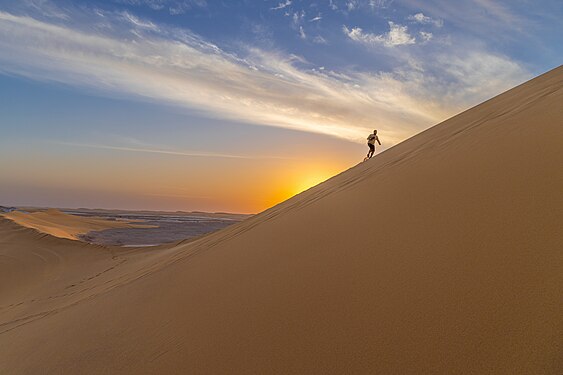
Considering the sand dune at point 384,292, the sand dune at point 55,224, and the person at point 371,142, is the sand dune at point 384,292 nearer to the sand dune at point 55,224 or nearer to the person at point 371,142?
the person at point 371,142

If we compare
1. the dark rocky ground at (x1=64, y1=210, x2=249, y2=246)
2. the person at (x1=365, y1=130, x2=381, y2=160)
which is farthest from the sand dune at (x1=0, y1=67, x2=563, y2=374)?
the dark rocky ground at (x1=64, y1=210, x2=249, y2=246)

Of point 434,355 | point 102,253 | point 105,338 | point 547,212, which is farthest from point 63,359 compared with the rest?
point 102,253

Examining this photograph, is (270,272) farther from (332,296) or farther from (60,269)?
(60,269)

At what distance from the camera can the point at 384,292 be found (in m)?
1.98

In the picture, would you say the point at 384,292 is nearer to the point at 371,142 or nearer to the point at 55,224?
the point at 371,142

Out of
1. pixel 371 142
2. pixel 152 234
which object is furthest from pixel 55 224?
pixel 371 142

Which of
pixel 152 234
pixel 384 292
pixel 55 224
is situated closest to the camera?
pixel 384 292

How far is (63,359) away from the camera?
2773mm

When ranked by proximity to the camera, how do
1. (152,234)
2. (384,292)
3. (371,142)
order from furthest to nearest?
1. (152,234)
2. (371,142)
3. (384,292)

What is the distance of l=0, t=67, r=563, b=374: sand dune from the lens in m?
1.55

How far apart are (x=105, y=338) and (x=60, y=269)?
8550mm

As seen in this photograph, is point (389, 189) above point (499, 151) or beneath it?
beneath

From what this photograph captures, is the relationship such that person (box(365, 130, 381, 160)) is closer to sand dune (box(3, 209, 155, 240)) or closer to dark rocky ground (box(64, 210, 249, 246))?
dark rocky ground (box(64, 210, 249, 246))

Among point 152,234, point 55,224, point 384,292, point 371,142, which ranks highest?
point 371,142
